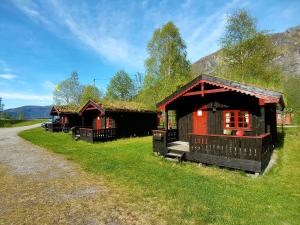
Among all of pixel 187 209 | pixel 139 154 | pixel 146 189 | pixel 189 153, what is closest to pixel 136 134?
pixel 139 154

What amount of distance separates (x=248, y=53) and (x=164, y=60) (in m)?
11.0

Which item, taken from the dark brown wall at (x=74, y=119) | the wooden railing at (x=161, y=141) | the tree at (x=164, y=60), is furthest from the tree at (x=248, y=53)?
the dark brown wall at (x=74, y=119)

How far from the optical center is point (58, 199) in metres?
6.96

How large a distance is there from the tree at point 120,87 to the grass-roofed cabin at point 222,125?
3761 cm

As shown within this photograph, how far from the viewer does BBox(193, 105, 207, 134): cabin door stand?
568 inches

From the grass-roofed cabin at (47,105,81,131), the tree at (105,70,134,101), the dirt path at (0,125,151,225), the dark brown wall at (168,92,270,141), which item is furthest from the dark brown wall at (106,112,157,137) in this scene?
the tree at (105,70,134,101)

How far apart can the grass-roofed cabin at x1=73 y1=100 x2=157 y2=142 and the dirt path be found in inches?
399

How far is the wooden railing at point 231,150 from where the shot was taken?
9359 mm

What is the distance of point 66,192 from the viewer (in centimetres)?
759

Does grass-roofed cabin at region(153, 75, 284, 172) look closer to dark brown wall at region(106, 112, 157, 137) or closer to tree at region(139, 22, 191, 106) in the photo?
dark brown wall at region(106, 112, 157, 137)

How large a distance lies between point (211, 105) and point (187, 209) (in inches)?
351

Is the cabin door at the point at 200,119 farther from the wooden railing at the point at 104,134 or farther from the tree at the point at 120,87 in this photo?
the tree at the point at 120,87

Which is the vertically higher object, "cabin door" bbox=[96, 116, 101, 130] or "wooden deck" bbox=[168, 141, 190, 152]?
"cabin door" bbox=[96, 116, 101, 130]

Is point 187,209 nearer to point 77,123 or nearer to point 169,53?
point 169,53
